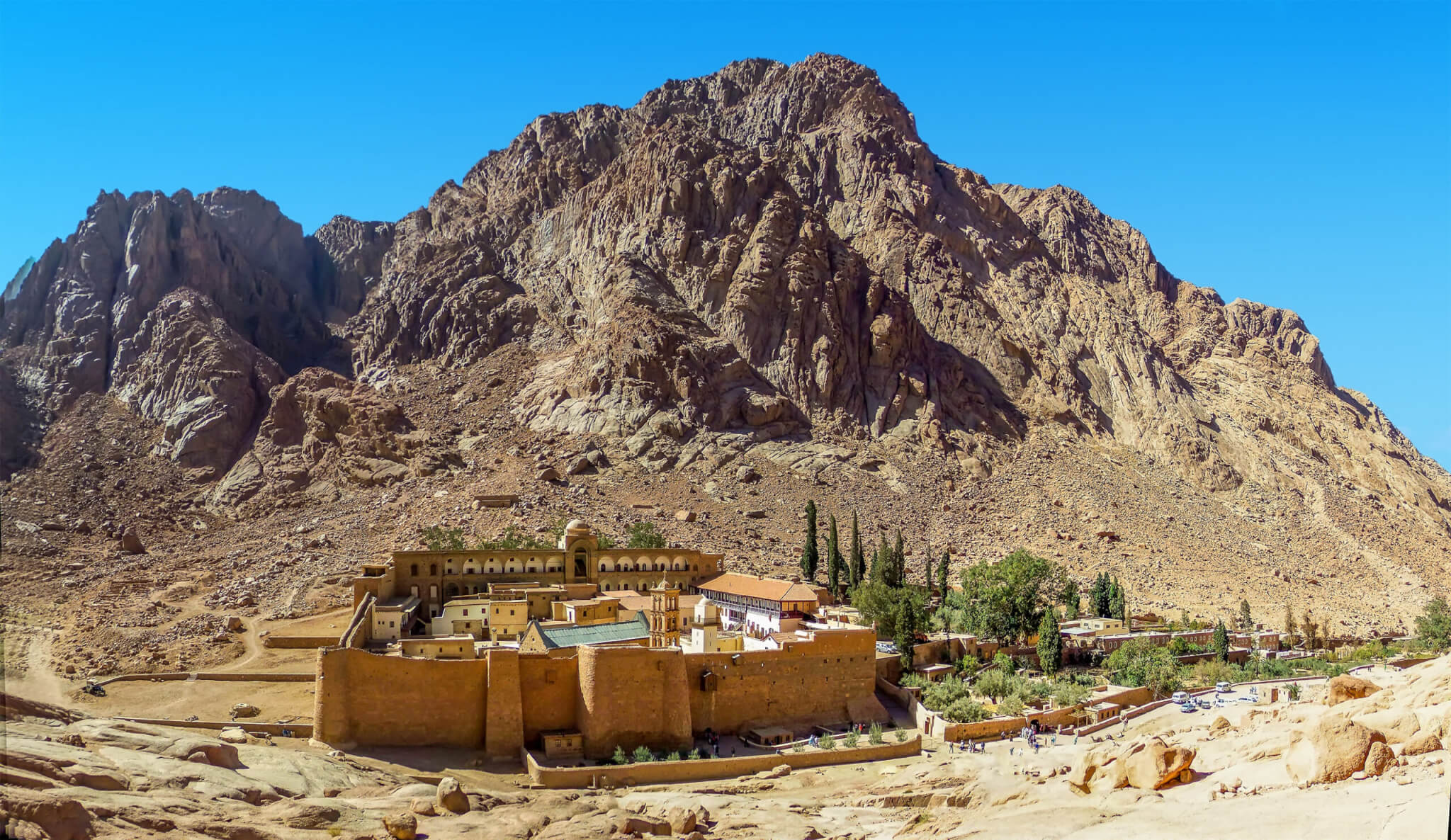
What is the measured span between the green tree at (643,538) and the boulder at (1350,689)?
3988 cm

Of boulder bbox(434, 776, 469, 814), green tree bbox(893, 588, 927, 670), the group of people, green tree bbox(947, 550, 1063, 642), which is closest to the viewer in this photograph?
boulder bbox(434, 776, 469, 814)

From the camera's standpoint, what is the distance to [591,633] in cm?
4272

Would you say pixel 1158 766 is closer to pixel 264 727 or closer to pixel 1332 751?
pixel 1332 751

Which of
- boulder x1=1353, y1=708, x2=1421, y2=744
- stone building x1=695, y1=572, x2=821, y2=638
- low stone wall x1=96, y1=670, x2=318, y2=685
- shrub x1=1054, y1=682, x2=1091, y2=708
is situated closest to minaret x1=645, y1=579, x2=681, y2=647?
stone building x1=695, y1=572, x2=821, y2=638

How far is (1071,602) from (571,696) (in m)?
35.8

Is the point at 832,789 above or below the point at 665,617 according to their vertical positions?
below

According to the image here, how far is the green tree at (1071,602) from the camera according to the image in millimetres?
64688

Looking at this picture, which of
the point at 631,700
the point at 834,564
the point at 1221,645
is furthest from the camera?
the point at 834,564

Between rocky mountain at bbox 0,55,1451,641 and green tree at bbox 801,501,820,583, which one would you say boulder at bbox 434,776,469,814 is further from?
rocky mountain at bbox 0,55,1451,641

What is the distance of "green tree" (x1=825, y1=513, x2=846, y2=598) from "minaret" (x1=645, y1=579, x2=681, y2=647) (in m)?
15.9

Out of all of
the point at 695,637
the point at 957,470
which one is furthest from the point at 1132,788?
the point at 957,470

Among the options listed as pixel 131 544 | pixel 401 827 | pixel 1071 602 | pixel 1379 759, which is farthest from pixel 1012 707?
pixel 131 544

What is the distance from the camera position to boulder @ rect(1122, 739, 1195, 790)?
89.7 ft

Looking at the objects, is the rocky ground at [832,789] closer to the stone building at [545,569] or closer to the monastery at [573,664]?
the monastery at [573,664]
